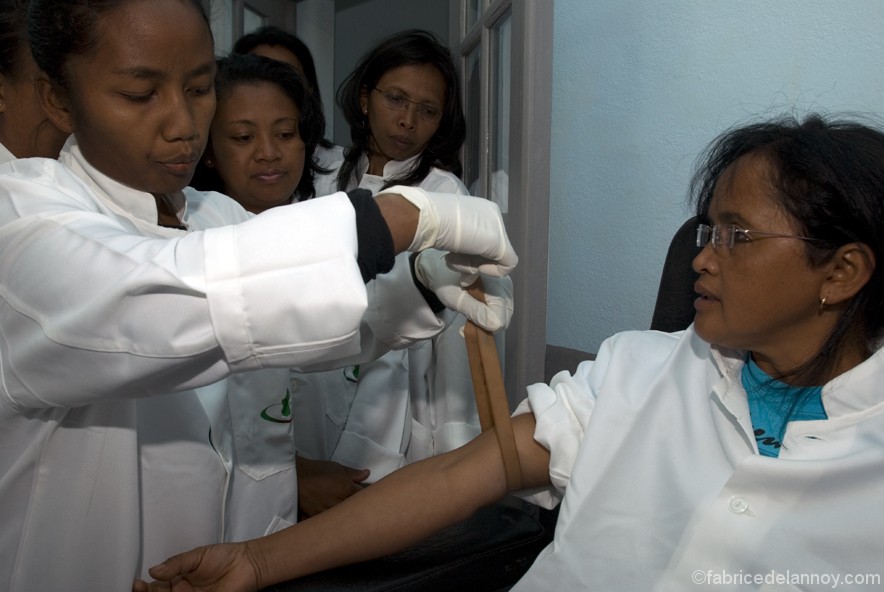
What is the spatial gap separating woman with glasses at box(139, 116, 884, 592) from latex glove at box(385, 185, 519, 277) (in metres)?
0.25

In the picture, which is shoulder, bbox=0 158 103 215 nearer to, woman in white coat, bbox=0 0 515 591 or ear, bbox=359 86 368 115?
woman in white coat, bbox=0 0 515 591

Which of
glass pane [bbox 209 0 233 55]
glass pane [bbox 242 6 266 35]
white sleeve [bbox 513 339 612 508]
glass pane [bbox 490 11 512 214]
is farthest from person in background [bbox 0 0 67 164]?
glass pane [bbox 242 6 266 35]

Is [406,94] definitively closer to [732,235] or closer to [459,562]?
[732,235]

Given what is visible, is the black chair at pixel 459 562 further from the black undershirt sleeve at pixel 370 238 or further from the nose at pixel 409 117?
the nose at pixel 409 117

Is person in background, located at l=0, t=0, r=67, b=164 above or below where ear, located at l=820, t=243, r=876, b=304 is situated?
above

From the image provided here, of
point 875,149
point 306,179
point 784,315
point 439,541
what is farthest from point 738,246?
point 306,179

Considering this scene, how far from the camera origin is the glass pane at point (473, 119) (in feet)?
8.56

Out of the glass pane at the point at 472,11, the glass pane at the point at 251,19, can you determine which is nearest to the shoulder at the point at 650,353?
the glass pane at the point at 472,11

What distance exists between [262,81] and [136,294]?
1318 mm

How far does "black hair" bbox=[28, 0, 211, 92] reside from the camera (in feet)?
3.49

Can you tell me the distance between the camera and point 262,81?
6.82 feet

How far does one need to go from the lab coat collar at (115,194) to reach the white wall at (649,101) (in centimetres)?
151

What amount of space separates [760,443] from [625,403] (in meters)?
0.22

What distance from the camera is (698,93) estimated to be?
2133 millimetres
